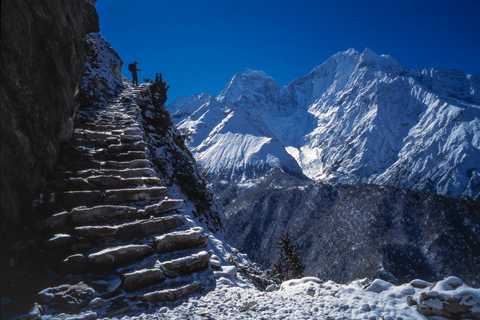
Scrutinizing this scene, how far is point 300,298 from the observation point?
7129mm

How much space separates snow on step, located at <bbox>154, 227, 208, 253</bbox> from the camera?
25.5 feet

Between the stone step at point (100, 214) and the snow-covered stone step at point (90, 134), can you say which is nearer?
the stone step at point (100, 214)

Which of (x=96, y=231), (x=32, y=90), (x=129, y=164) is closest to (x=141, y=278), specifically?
(x=96, y=231)

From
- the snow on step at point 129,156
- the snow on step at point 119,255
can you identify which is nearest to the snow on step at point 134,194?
the snow on step at point 119,255

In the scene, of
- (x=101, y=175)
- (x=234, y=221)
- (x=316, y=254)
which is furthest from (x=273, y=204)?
(x=101, y=175)

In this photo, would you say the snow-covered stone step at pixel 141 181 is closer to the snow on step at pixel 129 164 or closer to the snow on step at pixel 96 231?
the snow on step at pixel 129 164

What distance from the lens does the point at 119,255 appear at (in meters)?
7.16

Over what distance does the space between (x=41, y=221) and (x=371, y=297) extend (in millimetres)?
8320

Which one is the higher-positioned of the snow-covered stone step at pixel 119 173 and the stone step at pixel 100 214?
the snow-covered stone step at pixel 119 173

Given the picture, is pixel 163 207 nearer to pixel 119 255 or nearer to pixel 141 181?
pixel 141 181

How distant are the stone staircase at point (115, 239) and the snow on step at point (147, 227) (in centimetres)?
3

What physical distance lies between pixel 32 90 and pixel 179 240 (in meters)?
5.54

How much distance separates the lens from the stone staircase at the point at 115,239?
6441 millimetres

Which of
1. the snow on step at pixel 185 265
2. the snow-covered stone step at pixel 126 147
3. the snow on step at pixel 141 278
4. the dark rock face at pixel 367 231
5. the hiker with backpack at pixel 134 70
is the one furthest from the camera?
the dark rock face at pixel 367 231
